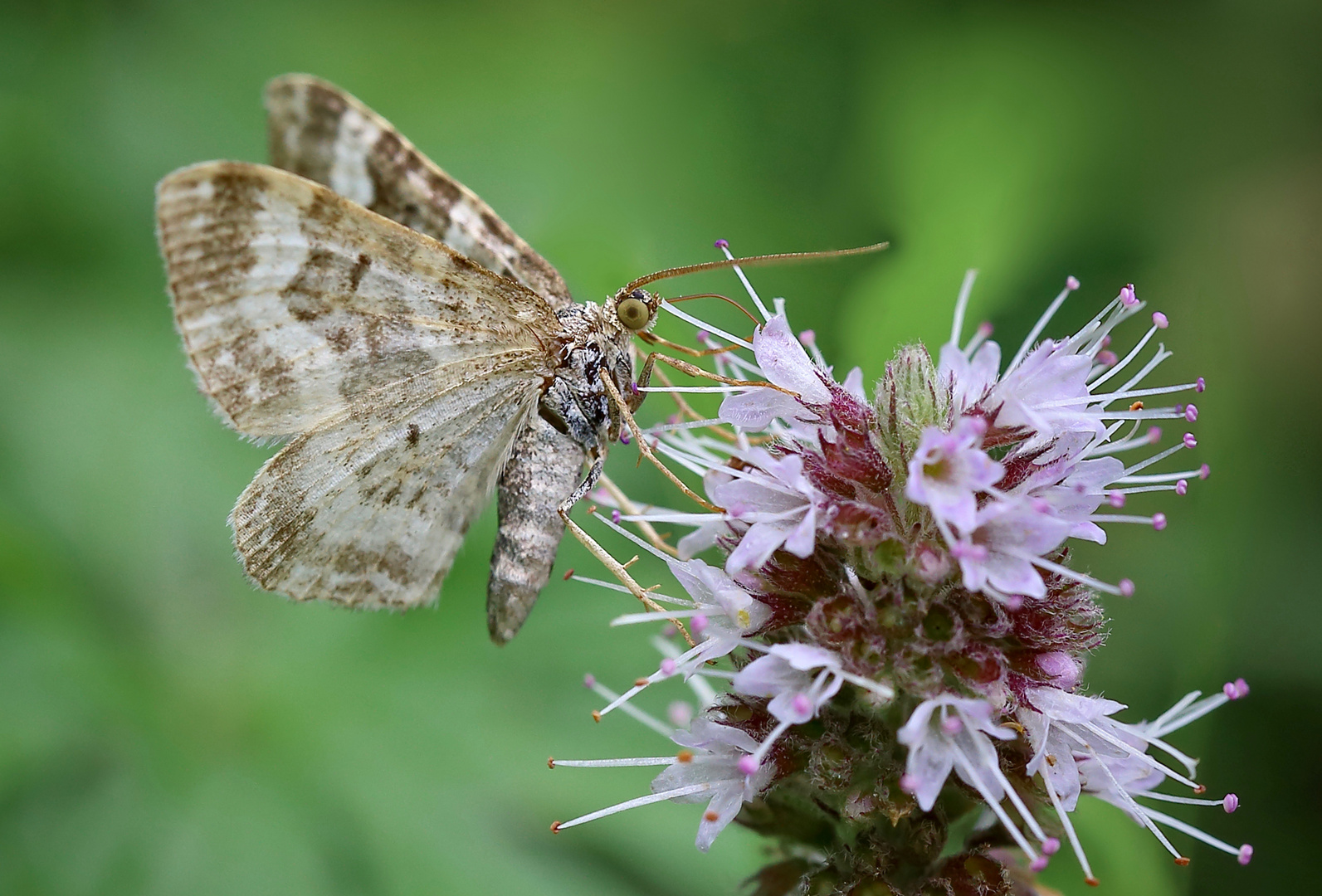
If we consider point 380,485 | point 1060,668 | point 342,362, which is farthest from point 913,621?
point 342,362

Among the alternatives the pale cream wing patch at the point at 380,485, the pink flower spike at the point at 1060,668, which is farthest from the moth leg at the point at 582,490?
the pink flower spike at the point at 1060,668

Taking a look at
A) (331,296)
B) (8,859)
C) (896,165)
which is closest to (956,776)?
(331,296)

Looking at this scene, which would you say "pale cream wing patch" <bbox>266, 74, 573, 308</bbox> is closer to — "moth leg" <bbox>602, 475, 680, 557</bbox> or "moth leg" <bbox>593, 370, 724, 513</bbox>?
"moth leg" <bbox>593, 370, 724, 513</bbox>

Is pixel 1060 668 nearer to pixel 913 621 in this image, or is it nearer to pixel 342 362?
pixel 913 621

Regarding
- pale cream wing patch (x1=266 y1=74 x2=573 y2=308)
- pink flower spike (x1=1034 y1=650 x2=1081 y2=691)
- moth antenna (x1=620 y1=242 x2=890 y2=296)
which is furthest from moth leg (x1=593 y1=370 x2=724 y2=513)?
pink flower spike (x1=1034 y1=650 x2=1081 y2=691)

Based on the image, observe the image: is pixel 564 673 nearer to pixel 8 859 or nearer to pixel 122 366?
pixel 8 859
